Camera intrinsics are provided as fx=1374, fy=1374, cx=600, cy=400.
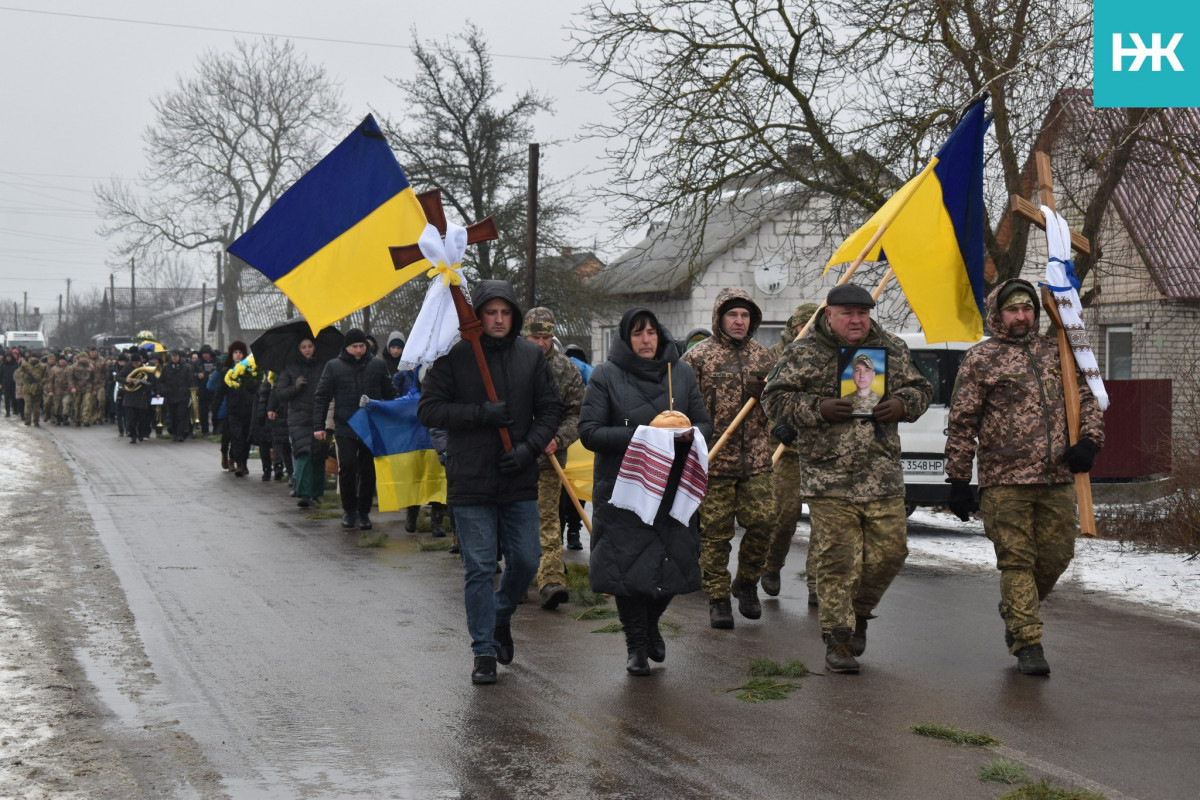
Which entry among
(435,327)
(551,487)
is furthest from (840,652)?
(551,487)

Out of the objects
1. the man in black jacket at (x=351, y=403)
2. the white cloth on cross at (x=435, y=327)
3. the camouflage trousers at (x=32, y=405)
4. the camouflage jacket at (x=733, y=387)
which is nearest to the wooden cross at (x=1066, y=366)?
the camouflage jacket at (x=733, y=387)

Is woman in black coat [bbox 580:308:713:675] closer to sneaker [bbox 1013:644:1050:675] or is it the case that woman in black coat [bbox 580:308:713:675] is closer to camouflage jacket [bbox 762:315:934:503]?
camouflage jacket [bbox 762:315:934:503]

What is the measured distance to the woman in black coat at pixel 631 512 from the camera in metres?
7.03

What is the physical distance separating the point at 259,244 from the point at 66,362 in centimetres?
3347

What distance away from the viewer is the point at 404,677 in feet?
23.0

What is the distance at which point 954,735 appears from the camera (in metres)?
5.78

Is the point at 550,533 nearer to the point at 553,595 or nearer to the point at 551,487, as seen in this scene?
the point at 551,487

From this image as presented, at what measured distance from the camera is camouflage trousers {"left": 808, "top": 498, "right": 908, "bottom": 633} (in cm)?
714

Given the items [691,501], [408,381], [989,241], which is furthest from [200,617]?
[989,241]

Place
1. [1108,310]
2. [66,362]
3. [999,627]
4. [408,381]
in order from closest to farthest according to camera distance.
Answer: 1. [999,627]
2. [408,381]
3. [1108,310]
4. [66,362]

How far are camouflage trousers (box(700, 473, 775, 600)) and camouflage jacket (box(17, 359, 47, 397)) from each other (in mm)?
33717

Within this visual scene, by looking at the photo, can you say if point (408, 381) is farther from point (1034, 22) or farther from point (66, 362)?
point (66, 362)

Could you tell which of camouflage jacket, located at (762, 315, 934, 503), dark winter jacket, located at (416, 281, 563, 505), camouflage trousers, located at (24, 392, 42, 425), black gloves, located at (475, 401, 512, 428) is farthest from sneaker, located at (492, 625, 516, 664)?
camouflage trousers, located at (24, 392, 42, 425)

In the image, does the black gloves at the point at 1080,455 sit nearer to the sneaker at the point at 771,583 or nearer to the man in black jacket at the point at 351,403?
the sneaker at the point at 771,583
